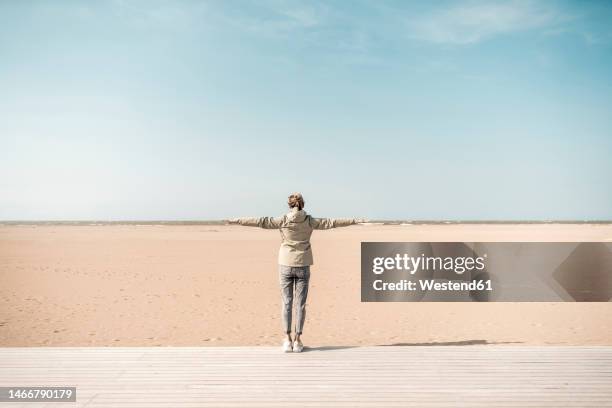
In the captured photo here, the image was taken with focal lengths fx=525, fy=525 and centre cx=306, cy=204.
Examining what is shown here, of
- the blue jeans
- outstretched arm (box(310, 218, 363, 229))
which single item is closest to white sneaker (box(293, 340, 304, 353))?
the blue jeans

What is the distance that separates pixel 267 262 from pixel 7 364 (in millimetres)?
18514

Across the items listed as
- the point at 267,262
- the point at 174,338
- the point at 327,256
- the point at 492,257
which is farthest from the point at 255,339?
the point at 327,256

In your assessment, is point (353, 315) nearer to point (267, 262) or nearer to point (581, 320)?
point (581, 320)

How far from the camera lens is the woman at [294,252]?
616 centimetres

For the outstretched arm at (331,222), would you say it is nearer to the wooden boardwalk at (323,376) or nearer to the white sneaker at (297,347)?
the white sneaker at (297,347)

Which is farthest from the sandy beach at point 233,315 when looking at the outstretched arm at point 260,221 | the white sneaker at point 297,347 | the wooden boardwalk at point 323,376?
the outstretched arm at point 260,221

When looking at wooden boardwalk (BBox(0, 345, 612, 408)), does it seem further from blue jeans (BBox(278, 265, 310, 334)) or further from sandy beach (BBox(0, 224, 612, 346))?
sandy beach (BBox(0, 224, 612, 346))

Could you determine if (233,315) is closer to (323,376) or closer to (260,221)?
(260,221)

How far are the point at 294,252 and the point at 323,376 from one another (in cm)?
150

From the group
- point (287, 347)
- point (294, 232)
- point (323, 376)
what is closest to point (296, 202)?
point (294, 232)

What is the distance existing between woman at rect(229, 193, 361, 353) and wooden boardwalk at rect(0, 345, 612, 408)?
411 mm

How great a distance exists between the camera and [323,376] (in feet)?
17.2

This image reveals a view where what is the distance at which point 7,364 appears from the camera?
221 inches

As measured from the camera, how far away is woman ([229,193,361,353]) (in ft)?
20.2
